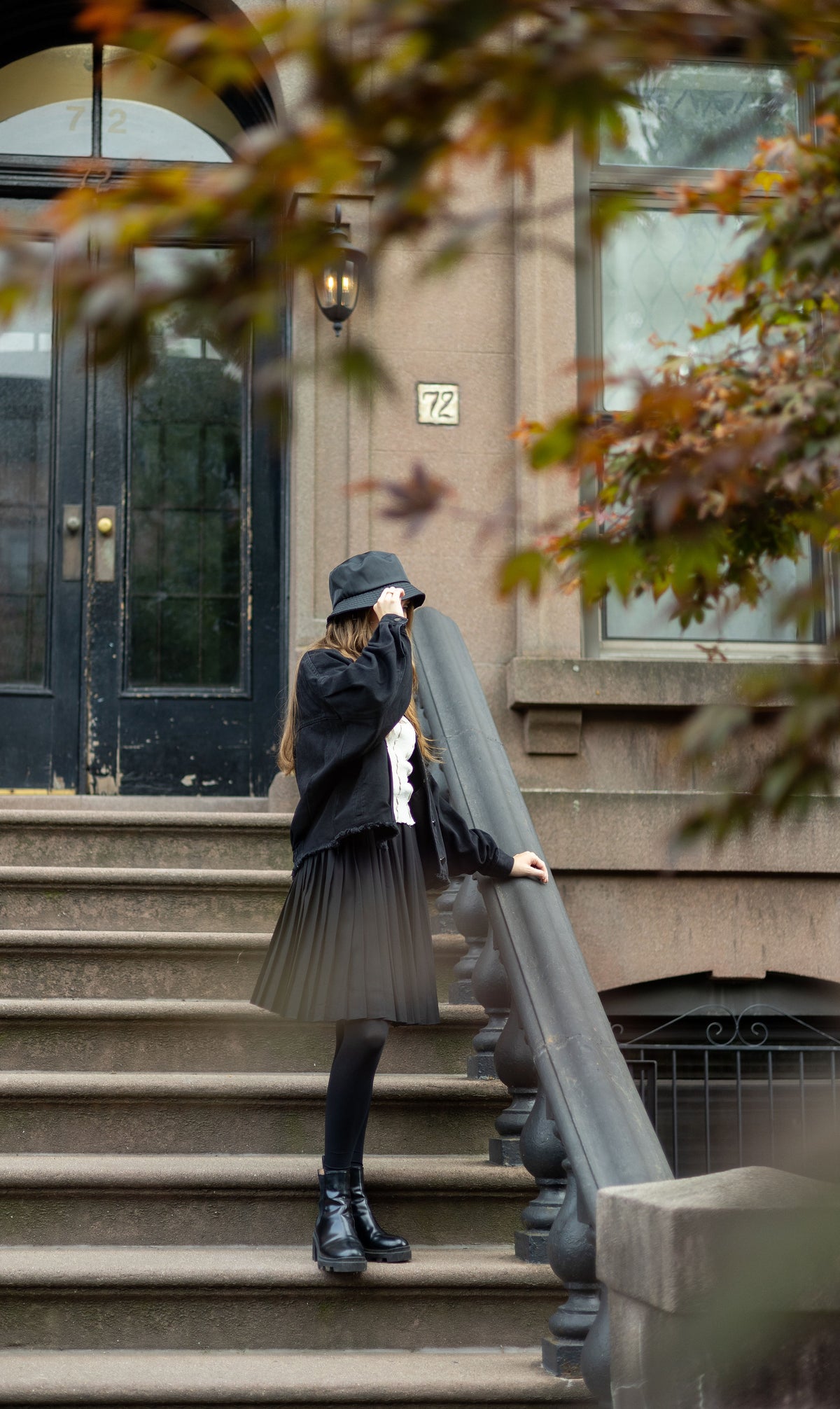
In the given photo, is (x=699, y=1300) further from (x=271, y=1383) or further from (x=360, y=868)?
(x=360, y=868)

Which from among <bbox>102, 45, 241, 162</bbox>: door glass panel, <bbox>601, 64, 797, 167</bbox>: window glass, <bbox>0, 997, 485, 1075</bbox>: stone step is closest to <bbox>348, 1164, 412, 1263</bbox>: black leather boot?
<bbox>0, 997, 485, 1075</bbox>: stone step

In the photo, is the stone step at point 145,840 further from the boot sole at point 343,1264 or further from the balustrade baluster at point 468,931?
the boot sole at point 343,1264

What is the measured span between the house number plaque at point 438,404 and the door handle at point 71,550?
165cm

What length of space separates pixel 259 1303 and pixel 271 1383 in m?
0.30

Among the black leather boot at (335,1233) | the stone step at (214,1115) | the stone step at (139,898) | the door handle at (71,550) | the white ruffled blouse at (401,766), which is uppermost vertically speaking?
the door handle at (71,550)

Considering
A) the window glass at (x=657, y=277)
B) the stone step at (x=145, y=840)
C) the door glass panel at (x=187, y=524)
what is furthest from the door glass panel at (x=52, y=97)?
the stone step at (x=145, y=840)

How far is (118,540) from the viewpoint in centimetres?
645

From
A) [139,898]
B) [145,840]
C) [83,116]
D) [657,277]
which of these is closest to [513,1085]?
[139,898]

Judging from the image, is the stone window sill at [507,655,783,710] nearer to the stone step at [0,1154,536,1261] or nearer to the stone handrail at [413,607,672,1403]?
the stone handrail at [413,607,672,1403]

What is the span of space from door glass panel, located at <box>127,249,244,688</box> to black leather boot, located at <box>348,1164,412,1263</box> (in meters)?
3.44

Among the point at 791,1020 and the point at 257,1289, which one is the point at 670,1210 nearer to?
the point at 257,1289

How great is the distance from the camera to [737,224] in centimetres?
650

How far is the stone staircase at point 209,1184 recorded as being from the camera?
9.95 ft

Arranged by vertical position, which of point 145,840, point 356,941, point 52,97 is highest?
point 52,97
